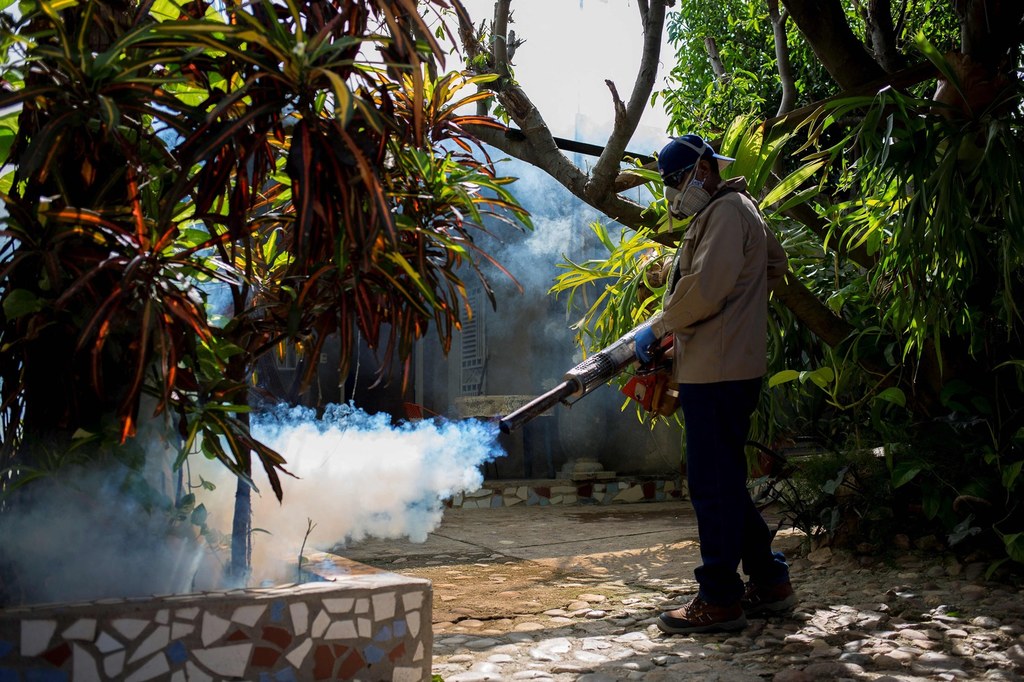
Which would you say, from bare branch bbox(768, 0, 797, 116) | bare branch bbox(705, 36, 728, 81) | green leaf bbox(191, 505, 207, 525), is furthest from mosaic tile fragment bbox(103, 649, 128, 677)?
bare branch bbox(705, 36, 728, 81)

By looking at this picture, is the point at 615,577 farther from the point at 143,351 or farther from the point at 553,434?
the point at 553,434

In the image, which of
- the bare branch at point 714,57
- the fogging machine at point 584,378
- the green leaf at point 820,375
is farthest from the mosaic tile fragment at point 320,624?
the bare branch at point 714,57

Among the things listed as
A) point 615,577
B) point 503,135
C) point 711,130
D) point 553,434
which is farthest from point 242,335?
point 553,434

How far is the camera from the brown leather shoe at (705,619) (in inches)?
116

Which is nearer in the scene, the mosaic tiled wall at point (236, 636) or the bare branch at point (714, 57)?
the mosaic tiled wall at point (236, 636)

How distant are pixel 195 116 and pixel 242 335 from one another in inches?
25.2

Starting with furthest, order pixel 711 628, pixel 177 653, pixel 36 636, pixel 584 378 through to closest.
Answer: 1. pixel 584 378
2. pixel 711 628
3. pixel 177 653
4. pixel 36 636

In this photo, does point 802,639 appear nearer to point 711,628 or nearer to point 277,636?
point 711,628

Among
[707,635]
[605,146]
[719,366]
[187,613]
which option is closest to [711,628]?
[707,635]

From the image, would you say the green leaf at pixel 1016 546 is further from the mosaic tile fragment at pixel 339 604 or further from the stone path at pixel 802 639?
the mosaic tile fragment at pixel 339 604

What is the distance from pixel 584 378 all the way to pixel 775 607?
1.05 meters

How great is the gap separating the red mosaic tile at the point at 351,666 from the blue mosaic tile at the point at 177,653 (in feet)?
1.17

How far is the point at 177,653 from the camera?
192 cm

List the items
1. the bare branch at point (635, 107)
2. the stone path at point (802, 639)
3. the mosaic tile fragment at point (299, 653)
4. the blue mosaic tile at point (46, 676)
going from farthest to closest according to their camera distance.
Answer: the bare branch at point (635, 107) → the stone path at point (802, 639) → the mosaic tile fragment at point (299, 653) → the blue mosaic tile at point (46, 676)
